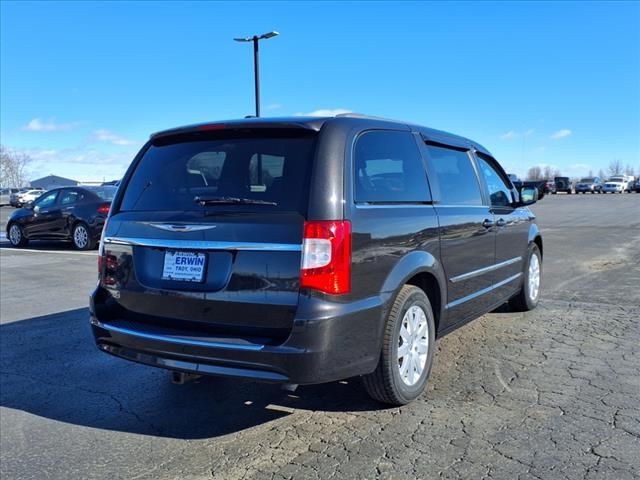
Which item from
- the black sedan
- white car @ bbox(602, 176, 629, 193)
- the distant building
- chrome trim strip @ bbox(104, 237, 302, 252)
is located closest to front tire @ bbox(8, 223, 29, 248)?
the black sedan

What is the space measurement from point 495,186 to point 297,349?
3277 millimetres

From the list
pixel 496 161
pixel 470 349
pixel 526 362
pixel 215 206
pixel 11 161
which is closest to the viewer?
pixel 215 206

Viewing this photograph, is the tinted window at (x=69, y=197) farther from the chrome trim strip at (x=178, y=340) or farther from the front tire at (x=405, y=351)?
the front tire at (x=405, y=351)

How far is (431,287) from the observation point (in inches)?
159

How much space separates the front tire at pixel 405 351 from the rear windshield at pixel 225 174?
3.26ft

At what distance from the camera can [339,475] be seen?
291 centimetres

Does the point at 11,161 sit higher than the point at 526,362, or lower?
higher

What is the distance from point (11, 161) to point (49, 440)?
120 metres

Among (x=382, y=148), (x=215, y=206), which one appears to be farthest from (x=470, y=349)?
(x=215, y=206)

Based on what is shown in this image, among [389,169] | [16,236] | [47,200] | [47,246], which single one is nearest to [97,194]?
[47,200]

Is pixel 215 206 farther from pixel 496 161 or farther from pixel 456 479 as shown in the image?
pixel 496 161

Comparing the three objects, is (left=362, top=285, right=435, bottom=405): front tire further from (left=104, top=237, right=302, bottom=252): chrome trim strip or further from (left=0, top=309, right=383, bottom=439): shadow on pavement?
(left=104, top=237, right=302, bottom=252): chrome trim strip

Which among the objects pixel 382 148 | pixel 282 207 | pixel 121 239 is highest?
pixel 382 148

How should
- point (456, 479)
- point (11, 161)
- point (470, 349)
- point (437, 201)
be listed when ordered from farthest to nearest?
point (11, 161) → point (470, 349) → point (437, 201) → point (456, 479)
